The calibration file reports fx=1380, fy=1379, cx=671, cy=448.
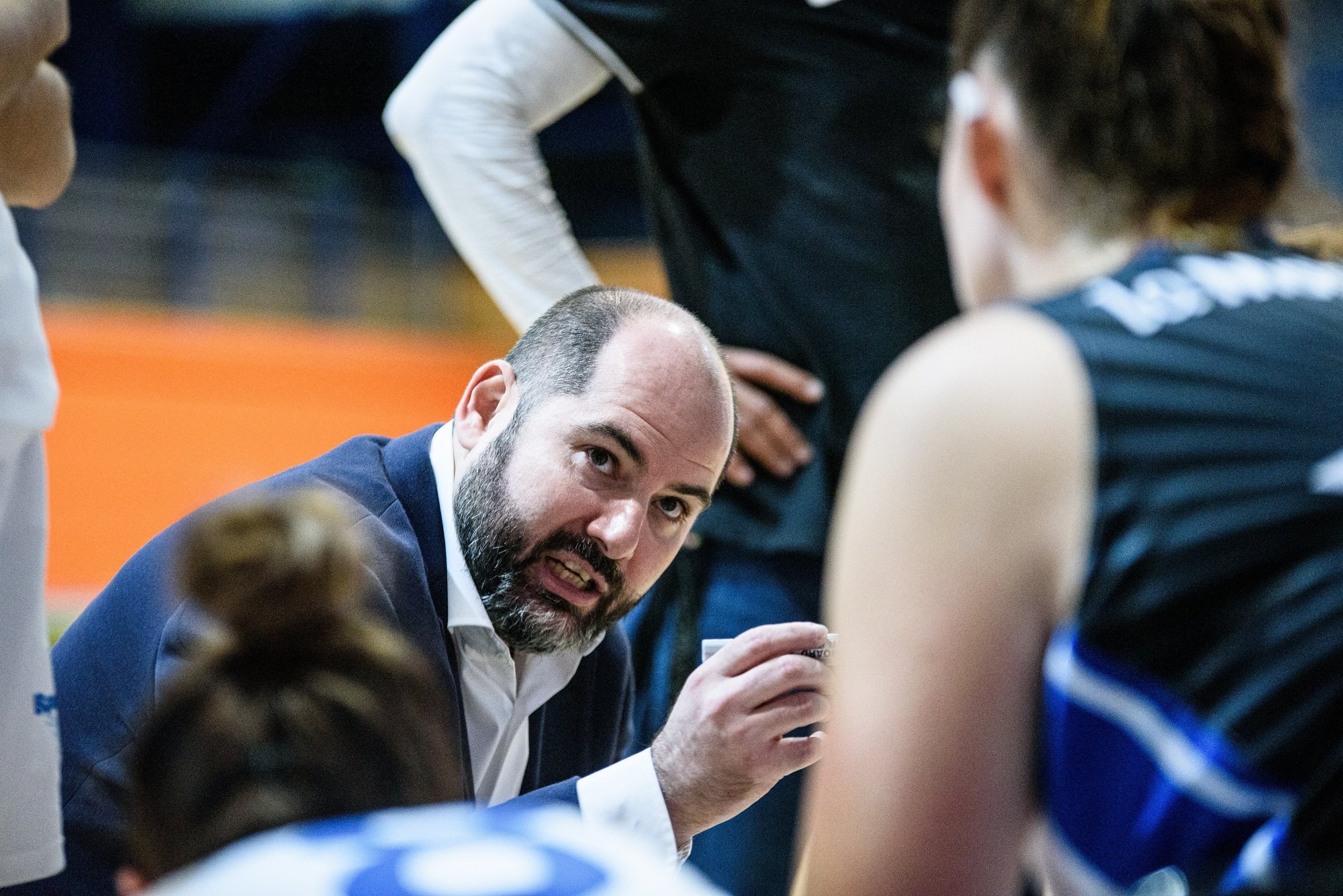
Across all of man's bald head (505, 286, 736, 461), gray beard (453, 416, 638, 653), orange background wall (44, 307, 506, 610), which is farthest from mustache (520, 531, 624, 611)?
orange background wall (44, 307, 506, 610)

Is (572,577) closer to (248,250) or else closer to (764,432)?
(764,432)

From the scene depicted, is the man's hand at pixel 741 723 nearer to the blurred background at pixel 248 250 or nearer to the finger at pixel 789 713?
the finger at pixel 789 713

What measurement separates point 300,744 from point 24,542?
0.67 meters

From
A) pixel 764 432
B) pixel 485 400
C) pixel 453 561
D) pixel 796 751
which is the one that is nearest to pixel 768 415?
pixel 764 432

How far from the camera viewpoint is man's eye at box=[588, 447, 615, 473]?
138 centimetres

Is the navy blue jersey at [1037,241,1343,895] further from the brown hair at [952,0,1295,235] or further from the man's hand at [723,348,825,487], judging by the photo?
the man's hand at [723,348,825,487]

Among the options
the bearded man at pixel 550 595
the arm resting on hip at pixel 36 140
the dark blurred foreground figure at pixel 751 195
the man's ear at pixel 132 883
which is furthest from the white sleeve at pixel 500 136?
the man's ear at pixel 132 883

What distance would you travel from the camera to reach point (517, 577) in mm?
1354

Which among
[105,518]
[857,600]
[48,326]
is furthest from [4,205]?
[48,326]

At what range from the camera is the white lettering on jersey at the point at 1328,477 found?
2.33 ft

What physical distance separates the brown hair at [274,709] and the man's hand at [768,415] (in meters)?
0.96

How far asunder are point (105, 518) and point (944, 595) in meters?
6.20

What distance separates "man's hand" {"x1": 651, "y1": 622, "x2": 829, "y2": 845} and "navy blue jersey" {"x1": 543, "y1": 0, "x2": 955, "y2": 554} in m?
0.50

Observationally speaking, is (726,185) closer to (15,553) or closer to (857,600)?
(15,553)
